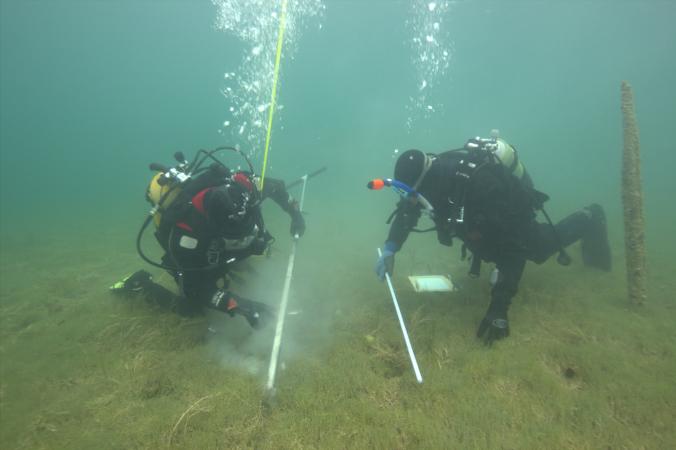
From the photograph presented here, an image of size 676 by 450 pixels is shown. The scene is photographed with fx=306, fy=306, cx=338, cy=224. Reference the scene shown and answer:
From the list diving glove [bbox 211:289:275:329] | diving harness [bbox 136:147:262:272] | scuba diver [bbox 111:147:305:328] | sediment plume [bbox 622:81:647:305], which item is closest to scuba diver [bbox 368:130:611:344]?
sediment plume [bbox 622:81:647:305]

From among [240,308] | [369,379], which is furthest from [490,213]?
[240,308]

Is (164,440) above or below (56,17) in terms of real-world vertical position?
below

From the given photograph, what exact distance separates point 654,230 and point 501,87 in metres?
83.2

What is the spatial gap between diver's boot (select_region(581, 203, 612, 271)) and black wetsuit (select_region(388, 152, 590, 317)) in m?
2.01

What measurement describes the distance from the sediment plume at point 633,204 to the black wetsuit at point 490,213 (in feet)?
4.99

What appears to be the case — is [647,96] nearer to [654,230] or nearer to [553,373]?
[654,230]

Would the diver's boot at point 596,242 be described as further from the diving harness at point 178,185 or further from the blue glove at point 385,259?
the diving harness at point 178,185

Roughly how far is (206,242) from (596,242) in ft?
21.7

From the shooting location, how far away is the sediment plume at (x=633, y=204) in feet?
14.4

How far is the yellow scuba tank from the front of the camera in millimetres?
3631

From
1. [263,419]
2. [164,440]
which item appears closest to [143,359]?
[164,440]

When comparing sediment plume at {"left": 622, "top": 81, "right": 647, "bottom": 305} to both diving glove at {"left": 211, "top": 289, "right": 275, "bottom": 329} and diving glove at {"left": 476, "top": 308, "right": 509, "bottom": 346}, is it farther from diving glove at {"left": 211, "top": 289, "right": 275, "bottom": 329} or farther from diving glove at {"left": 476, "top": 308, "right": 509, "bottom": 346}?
diving glove at {"left": 211, "top": 289, "right": 275, "bottom": 329}

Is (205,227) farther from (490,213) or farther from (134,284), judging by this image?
(490,213)

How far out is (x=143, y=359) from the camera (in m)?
3.85
